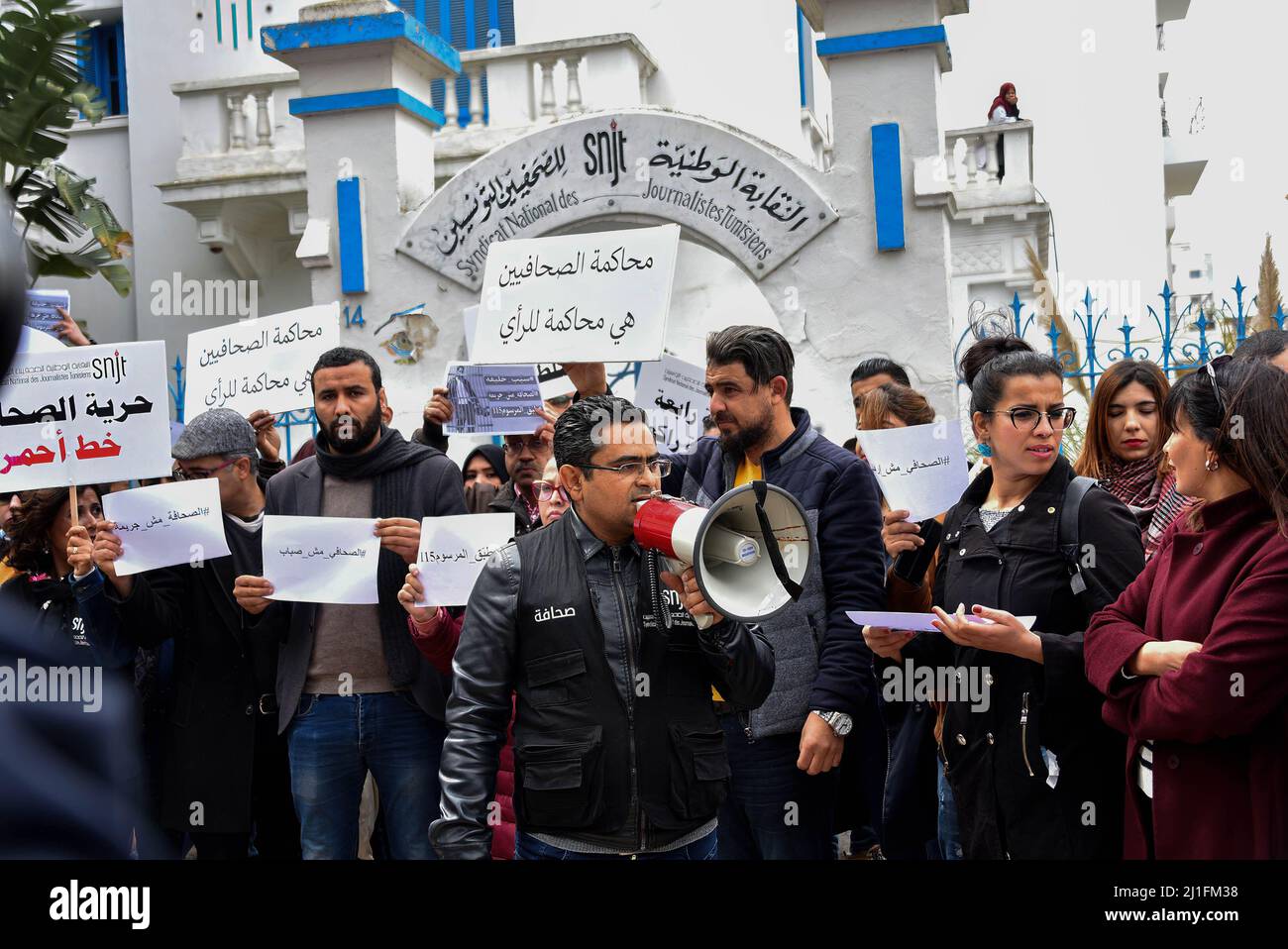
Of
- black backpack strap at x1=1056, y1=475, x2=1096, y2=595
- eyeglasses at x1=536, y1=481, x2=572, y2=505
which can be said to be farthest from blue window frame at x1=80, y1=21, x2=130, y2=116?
black backpack strap at x1=1056, y1=475, x2=1096, y2=595

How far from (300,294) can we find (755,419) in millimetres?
10306

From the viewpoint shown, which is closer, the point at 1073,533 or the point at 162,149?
the point at 1073,533

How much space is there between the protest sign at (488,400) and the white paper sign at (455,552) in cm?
126

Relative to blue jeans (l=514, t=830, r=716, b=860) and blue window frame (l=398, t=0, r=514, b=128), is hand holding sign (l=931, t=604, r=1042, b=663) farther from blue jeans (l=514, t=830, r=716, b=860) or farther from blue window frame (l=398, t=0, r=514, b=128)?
blue window frame (l=398, t=0, r=514, b=128)

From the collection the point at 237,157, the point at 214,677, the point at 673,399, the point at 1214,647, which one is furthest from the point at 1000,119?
the point at 1214,647

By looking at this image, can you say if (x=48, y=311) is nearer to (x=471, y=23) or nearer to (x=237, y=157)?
(x=237, y=157)

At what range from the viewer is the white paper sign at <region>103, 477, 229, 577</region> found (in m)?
4.75

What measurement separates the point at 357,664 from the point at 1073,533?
2.42 metres

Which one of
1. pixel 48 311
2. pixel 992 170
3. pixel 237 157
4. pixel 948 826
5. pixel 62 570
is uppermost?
A: pixel 237 157

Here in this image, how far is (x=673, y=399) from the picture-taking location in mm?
6523

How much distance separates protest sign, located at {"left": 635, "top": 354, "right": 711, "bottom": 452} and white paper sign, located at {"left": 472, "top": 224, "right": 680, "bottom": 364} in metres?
0.91
